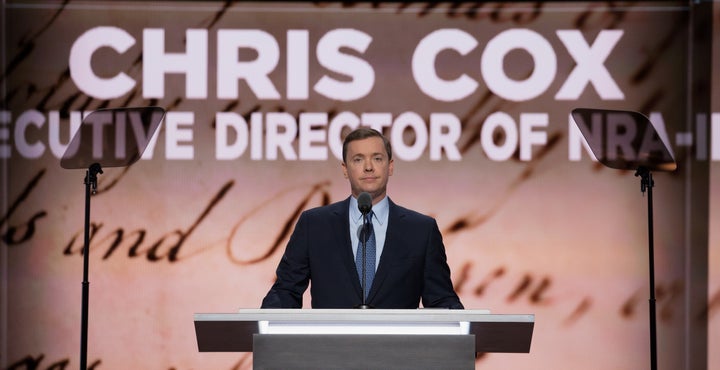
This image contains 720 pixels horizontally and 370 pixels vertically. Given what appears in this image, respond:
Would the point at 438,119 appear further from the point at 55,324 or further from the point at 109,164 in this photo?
the point at 55,324

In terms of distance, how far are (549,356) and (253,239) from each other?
178 centimetres

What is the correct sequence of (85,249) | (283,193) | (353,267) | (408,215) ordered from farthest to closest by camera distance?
1. (283,193)
2. (85,249)
3. (408,215)
4. (353,267)

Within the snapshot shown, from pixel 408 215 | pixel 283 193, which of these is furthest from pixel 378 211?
pixel 283 193

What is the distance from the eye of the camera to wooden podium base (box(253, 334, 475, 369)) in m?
2.26

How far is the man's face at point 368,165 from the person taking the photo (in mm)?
3242

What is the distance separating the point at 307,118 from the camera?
16.9ft

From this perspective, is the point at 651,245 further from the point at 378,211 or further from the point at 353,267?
the point at 353,267

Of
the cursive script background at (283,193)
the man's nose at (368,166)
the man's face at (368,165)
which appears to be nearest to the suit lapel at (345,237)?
the man's face at (368,165)

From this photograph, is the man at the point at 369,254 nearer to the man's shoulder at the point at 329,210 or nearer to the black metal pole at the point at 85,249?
the man's shoulder at the point at 329,210

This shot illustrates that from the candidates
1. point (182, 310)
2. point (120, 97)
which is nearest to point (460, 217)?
point (182, 310)

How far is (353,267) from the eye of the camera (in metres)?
3.22

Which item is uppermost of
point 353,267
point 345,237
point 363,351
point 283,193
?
point 283,193

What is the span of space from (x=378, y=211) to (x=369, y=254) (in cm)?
17

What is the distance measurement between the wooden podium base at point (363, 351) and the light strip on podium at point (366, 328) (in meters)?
0.04
